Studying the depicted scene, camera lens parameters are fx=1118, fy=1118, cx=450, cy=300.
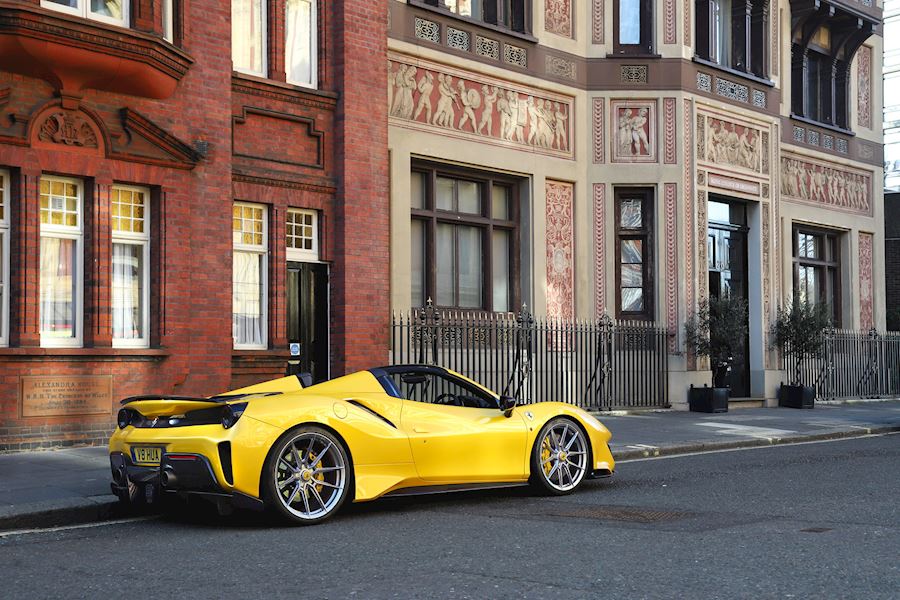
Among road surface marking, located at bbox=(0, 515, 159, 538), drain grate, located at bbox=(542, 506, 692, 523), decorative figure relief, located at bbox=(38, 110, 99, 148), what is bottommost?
road surface marking, located at bbox=(0, 515, 159, 538)

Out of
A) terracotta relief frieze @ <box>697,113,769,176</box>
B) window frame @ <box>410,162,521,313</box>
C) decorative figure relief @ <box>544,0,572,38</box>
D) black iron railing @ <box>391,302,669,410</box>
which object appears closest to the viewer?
black iron railing @ <box>391,302,669,410</box>

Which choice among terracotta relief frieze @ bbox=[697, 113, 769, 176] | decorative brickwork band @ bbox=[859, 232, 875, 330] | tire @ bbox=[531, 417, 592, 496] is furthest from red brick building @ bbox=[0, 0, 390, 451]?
decorative brickwork band @ bbox=[859, 232, 875, 330]

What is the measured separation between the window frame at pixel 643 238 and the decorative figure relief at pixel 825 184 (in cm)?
505

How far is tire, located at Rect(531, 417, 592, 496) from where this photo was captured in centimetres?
1004

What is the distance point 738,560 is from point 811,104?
74.9ft

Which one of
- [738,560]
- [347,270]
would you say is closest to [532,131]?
[347,270]

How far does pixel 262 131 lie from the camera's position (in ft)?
52.6

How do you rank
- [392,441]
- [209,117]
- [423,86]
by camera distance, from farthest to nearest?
1. [423,86]
2. [209,117]
3. [392,441]

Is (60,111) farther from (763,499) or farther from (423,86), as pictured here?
(763,499)

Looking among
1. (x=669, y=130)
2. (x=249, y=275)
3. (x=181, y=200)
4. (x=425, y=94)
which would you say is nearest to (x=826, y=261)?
(x=669, y=130)

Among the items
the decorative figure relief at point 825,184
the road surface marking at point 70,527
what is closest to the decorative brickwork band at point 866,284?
the decorative figure relief at point 825,184

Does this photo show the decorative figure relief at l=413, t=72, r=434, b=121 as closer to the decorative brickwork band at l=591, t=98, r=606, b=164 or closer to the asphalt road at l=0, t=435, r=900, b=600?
the decorative brickwork band at l=591, t=98, r=606, b=164

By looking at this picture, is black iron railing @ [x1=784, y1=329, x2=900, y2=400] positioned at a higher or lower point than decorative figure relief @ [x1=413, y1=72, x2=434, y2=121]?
lower

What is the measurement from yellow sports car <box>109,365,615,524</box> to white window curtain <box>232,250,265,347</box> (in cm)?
621
